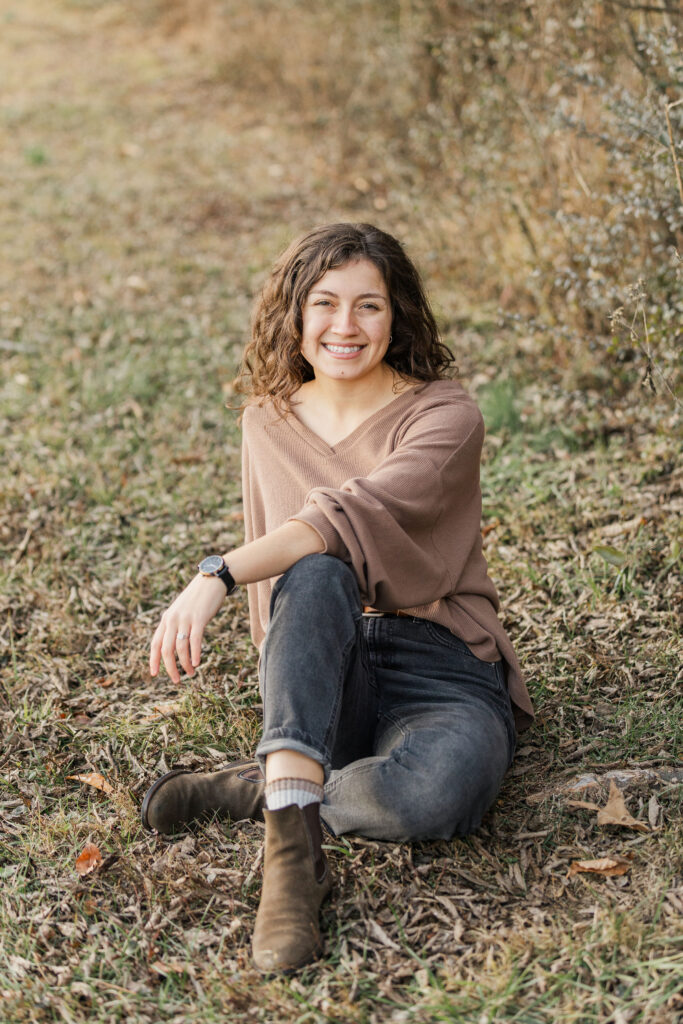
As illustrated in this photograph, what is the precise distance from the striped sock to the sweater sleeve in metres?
0.48

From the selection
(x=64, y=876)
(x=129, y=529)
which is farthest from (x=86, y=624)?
(x=64, y=876)

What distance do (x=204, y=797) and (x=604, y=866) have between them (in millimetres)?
1051

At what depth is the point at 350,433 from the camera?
2.73m

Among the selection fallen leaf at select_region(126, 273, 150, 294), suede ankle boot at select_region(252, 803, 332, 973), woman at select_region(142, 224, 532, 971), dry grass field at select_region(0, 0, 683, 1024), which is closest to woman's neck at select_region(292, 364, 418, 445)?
woman at select_region(142, 224, 532, 971)

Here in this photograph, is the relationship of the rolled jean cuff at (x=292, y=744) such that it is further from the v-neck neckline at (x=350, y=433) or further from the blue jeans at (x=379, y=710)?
the v-neck neckline at (x=350, y=433)

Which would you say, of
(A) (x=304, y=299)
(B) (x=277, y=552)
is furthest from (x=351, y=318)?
(B) (x=277, y=552)

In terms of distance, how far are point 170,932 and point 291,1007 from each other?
412 millimetres

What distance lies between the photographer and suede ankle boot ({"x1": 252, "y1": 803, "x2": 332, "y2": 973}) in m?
2.03

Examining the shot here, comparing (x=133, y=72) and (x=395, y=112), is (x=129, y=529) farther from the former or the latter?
(x=133, y=72)

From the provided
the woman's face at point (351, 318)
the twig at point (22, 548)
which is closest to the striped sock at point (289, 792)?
the woman's face at point (351, 318)

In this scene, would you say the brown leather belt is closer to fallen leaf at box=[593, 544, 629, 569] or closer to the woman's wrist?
the woman's wrist

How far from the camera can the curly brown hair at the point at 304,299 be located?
273 centimetres

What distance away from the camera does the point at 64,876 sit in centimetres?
245

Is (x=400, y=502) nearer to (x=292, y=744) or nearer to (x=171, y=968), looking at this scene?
(x=292, y=744)
